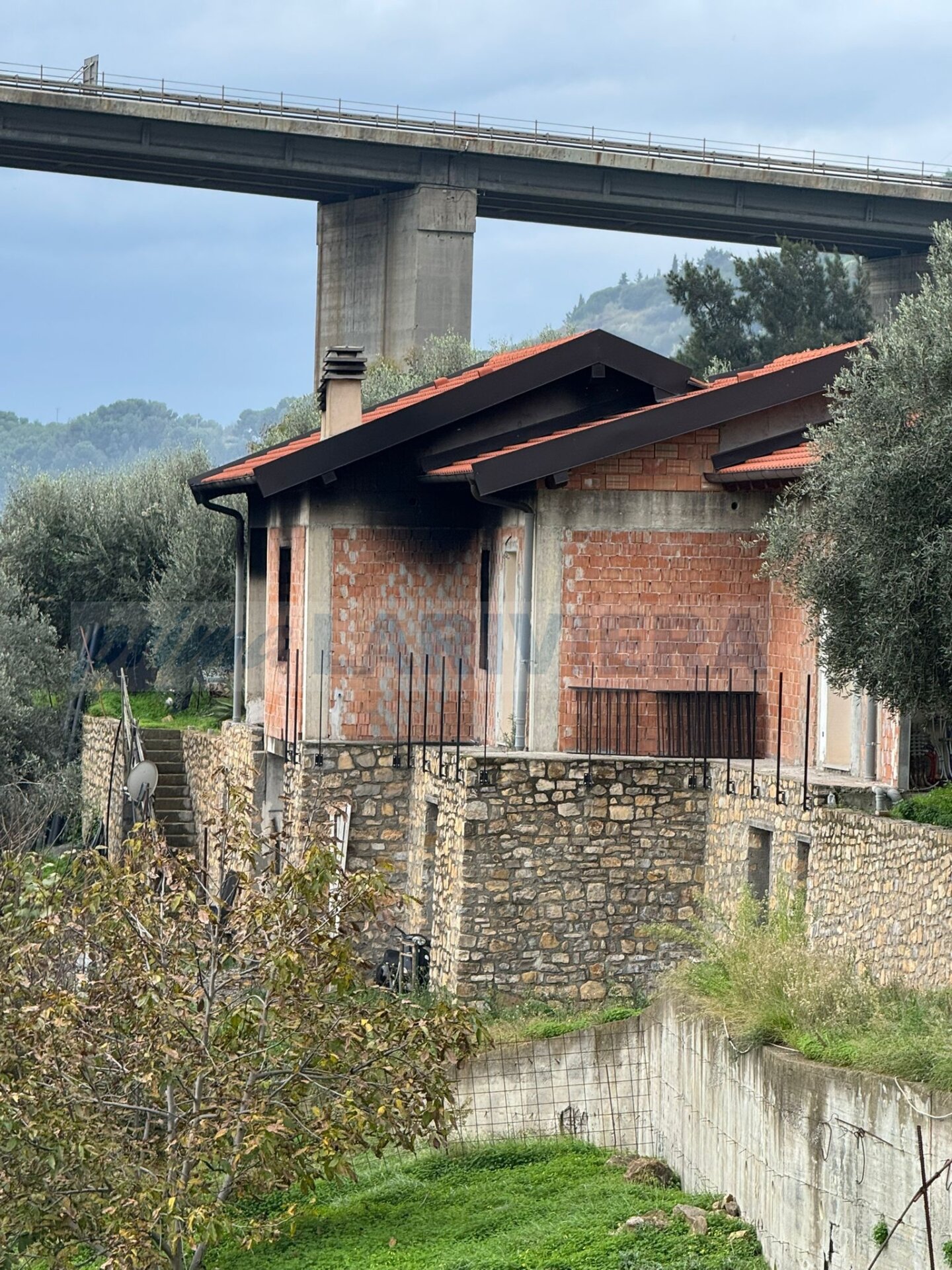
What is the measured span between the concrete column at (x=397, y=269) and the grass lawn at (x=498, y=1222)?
1499 inches

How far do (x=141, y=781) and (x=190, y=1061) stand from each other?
14749mm

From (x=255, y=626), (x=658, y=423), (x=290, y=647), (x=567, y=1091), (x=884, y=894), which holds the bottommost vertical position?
(x=567, y=1091)

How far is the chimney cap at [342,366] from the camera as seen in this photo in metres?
23.2

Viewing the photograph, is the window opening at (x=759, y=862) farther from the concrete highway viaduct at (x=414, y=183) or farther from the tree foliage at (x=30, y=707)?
the concrete highway viaduct at (x=414, y=183)

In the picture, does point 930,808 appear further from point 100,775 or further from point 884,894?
point 100,775

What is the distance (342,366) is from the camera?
23250mm

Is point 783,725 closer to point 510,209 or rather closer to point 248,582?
point 248,582

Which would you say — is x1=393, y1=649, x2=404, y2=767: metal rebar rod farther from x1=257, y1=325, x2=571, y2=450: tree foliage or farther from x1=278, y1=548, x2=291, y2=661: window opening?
x1=257, y1=325, x2=571, y2=450: tree foliage

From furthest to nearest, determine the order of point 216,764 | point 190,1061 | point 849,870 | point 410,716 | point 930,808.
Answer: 1. point 216,764
2. point 410,716
3. point 849,870
4. point 930,808
5. point 190,1061

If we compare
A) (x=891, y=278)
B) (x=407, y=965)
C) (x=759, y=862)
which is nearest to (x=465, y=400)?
(x=407, y=965)

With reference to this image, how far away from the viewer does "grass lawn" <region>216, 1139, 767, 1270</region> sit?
1290 cm

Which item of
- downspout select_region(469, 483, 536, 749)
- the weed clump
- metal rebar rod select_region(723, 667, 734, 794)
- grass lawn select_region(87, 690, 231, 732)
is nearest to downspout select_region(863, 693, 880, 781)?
metal rebar rod select_region(723, 667, 734, 794)

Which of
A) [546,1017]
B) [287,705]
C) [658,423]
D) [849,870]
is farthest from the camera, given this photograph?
[287,705]

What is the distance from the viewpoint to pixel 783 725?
20859 mm
